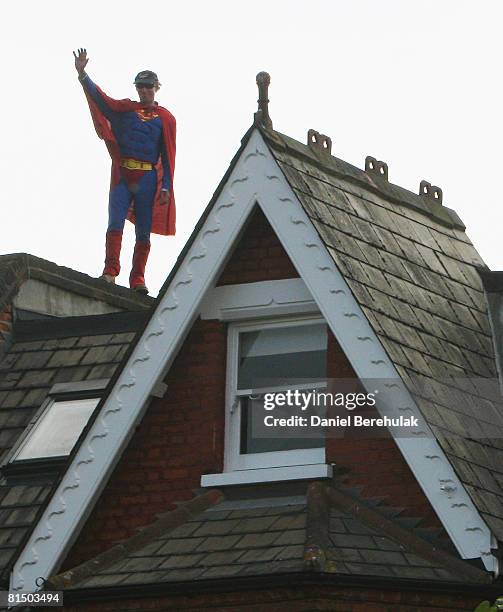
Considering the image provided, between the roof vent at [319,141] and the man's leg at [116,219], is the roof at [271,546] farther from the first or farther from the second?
the man's leg at [116,219]

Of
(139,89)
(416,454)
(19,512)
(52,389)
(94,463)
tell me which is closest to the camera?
(416,454)

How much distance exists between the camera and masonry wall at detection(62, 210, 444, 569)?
54.0ft

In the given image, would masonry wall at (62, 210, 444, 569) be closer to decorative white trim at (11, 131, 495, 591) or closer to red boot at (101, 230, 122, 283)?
decorative white trim at (11, 131, 495, 591)

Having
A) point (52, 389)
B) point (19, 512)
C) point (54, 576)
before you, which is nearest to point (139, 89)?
point (52, 389)

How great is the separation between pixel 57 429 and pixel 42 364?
129 centimetres

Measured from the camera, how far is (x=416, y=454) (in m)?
15.3

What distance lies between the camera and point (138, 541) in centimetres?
1611

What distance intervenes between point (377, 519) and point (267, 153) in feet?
9.98

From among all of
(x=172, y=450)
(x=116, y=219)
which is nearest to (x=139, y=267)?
(x=116, y=219)

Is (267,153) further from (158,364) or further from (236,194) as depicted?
(158,364)

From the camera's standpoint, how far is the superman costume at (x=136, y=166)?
76.9 ft

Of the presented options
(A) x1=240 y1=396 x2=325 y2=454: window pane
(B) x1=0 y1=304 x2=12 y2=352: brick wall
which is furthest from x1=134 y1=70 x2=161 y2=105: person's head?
(A) x1=240 y1=396 x2=325 y2=454: window pane

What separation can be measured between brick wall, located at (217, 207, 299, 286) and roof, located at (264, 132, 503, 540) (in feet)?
1.39

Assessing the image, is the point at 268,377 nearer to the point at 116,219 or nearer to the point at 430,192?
the point at 430,192
